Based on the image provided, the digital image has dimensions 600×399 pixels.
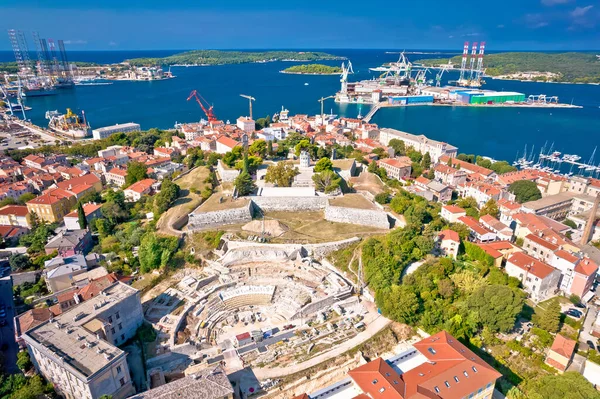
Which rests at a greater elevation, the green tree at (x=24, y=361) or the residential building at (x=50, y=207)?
the residential building at (x=50, y=207)

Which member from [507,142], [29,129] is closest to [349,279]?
[507,142]

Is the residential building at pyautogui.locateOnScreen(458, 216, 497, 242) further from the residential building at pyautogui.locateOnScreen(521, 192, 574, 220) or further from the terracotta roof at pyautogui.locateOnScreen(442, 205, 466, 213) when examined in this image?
the residential building at pyautogui.locateOnScreen(521, 192, 574, 220)

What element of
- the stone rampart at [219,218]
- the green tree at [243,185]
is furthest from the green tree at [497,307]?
the green tree at [243,185]

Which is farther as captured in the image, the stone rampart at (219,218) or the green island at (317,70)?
the green island at (317,70)

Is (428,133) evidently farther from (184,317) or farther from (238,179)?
(184,317)

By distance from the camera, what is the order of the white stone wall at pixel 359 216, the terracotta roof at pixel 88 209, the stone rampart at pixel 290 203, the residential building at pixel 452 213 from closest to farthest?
the white stone wall at pixel 359 216 < the stone rampart at pixel 290 203 < the residential building at pixel 452 213 < the terracotta roof at pixel 88 209

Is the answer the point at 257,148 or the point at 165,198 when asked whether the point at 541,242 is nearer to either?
the point at 257,148

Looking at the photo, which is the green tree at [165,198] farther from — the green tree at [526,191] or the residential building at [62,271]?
the green tree at [526,191]

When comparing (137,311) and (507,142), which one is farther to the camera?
(507,142)
